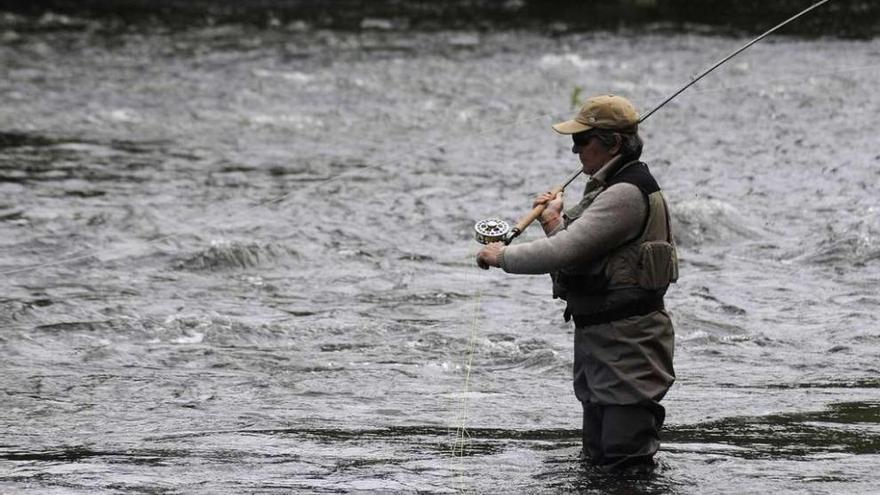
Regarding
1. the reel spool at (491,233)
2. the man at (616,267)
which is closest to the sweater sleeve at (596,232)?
the man at (616,267)

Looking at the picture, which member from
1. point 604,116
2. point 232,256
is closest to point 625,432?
point 604,116

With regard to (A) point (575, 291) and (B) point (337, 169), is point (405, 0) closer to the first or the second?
(B) point (337, 169)

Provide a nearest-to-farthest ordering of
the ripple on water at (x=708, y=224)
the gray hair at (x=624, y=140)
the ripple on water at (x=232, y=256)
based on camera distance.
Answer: the gray hair at (x=624, y=140) < the ripple on water at (x=232, y=256) < the ripple on water at (x=708, y=224)

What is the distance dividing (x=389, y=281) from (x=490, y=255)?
177 inches

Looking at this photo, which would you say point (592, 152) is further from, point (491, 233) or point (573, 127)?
point (491, 233)

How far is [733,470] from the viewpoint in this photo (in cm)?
544

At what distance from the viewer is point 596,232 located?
16.3 ft

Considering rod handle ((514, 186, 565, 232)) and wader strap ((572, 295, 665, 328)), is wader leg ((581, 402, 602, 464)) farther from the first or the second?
rod handle ((514, 186, 565, 232))

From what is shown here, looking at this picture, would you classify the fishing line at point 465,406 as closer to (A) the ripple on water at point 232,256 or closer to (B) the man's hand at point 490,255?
(B) the man's hand at point 490,255

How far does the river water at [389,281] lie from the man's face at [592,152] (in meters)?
1.15

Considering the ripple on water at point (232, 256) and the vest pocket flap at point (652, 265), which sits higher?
the vest pocket flap at point (652, 265)

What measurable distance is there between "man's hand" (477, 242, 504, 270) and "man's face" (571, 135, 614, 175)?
43 centimetres

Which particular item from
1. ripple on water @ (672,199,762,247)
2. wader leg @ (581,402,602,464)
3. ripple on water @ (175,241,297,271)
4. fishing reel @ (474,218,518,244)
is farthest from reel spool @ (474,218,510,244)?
ripple on water @ (672,199,762,247)

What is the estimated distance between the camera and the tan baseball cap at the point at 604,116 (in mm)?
5027
